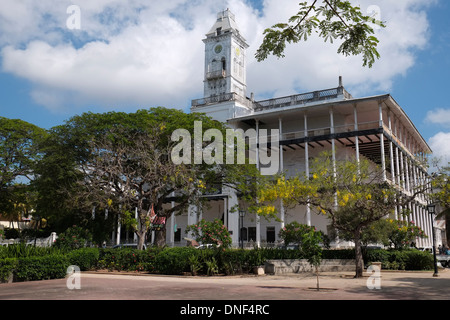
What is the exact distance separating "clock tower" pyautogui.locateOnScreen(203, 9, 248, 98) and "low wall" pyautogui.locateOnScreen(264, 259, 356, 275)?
119 feet

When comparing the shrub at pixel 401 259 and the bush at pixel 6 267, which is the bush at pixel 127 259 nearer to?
the bush at pixel 6 267

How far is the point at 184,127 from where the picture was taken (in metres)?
25.9

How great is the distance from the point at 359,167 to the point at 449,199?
3.99 m

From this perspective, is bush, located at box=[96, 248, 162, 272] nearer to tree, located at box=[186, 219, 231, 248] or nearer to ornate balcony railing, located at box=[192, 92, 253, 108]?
tree, located at box=[186, 219, 231, 248]

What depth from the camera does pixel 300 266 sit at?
1847 cm

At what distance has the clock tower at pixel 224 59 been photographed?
54125 mm

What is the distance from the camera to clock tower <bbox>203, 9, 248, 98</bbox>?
178ft

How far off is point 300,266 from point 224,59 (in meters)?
41.5

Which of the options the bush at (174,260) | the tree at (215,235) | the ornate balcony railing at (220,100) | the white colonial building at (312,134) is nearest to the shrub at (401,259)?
the tree at (215,235)

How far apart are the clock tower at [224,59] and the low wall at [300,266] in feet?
119

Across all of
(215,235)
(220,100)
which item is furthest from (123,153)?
(220,100)
